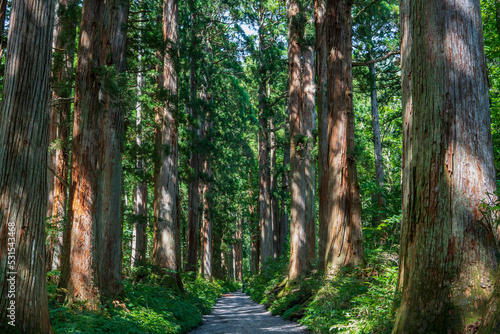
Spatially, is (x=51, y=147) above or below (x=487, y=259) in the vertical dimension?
above

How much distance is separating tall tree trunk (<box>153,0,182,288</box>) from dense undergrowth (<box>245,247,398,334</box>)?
159 inches

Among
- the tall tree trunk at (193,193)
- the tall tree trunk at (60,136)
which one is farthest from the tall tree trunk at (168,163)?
the tall tree trunk at (193,193)

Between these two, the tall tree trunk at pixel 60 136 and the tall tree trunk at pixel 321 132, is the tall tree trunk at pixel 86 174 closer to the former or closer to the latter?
the tall tree trunk at pixel 60 136

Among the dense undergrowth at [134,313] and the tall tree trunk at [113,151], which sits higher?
the tall tree trunk at [113,151]

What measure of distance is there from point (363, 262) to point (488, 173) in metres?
5.52

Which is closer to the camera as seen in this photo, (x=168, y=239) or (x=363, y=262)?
(x=363, y=262)

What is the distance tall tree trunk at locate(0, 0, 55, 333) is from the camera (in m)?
3.99

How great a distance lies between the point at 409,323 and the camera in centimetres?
374

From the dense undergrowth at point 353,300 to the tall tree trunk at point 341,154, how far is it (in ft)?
1.90

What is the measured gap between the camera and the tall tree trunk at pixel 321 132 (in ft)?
37.3

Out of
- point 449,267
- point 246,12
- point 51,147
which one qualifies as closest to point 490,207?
point 449,267

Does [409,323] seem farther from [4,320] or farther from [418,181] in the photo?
[4,320]

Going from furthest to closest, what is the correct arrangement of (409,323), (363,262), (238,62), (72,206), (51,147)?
(238,62) → (51,147) → (363,262) → (72,206) → (409,323)

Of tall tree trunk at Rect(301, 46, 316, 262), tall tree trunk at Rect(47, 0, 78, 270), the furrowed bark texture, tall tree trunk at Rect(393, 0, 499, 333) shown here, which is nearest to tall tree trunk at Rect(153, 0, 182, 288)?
tall tree trunk at Rect(47, 0, 78, 270)
